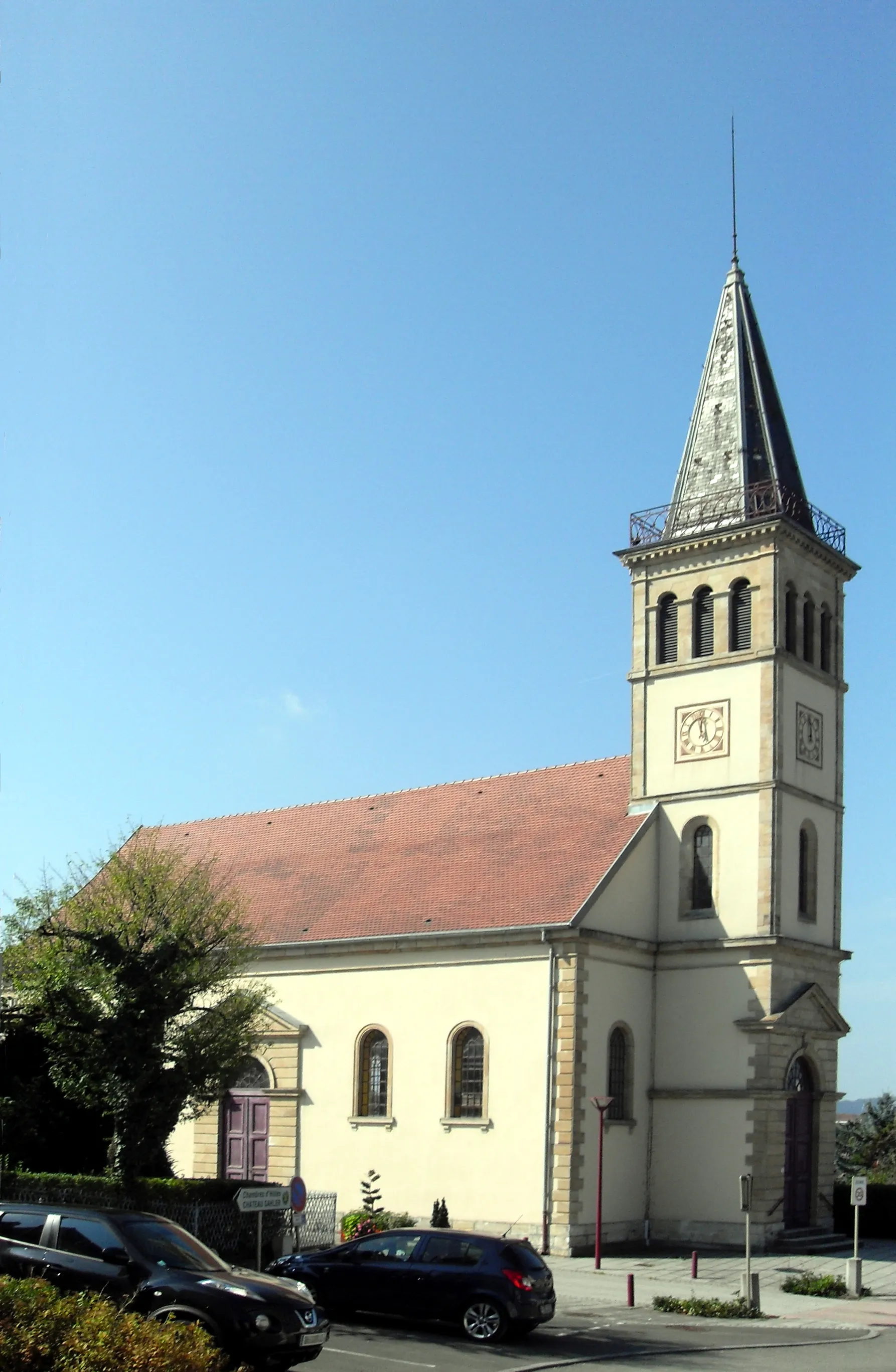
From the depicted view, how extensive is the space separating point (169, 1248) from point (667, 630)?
77.3 ft

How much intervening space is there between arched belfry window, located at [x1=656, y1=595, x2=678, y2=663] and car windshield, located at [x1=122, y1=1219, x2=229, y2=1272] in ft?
73.8

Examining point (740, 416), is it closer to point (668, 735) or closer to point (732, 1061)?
point (668, 735)

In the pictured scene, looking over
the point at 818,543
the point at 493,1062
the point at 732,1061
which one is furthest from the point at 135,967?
the point at 818,543

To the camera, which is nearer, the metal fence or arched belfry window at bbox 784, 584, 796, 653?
the metal fence

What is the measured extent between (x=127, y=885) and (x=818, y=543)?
66.5ft

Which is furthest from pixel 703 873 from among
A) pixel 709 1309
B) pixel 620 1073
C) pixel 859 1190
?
pixel 709 1309

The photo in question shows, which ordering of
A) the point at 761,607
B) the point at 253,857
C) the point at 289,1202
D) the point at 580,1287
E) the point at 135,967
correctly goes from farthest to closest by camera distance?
the point at 253,857 → the point at 761,607 → the point at 580,1287 → the point at 135,967 → the point at 289,1202

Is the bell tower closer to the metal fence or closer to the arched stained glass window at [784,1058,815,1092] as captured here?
the arched stained glass window at [784,1058,815,1092]

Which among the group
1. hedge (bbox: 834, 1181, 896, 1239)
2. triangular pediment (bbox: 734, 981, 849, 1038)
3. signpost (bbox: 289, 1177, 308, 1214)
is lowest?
hedge (bbox: 834, 1181, 896, 1239)

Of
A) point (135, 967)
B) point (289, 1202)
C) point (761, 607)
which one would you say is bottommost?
point (289, 1202)

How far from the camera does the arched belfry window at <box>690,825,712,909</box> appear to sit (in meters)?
34.5

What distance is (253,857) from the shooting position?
42.4m

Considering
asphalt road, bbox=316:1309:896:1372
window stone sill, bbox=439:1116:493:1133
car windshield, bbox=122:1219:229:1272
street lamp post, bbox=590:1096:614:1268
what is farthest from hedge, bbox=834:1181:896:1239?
car windshield, bbox=122:1219:229:1272

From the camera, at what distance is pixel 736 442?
3744 centimetres
